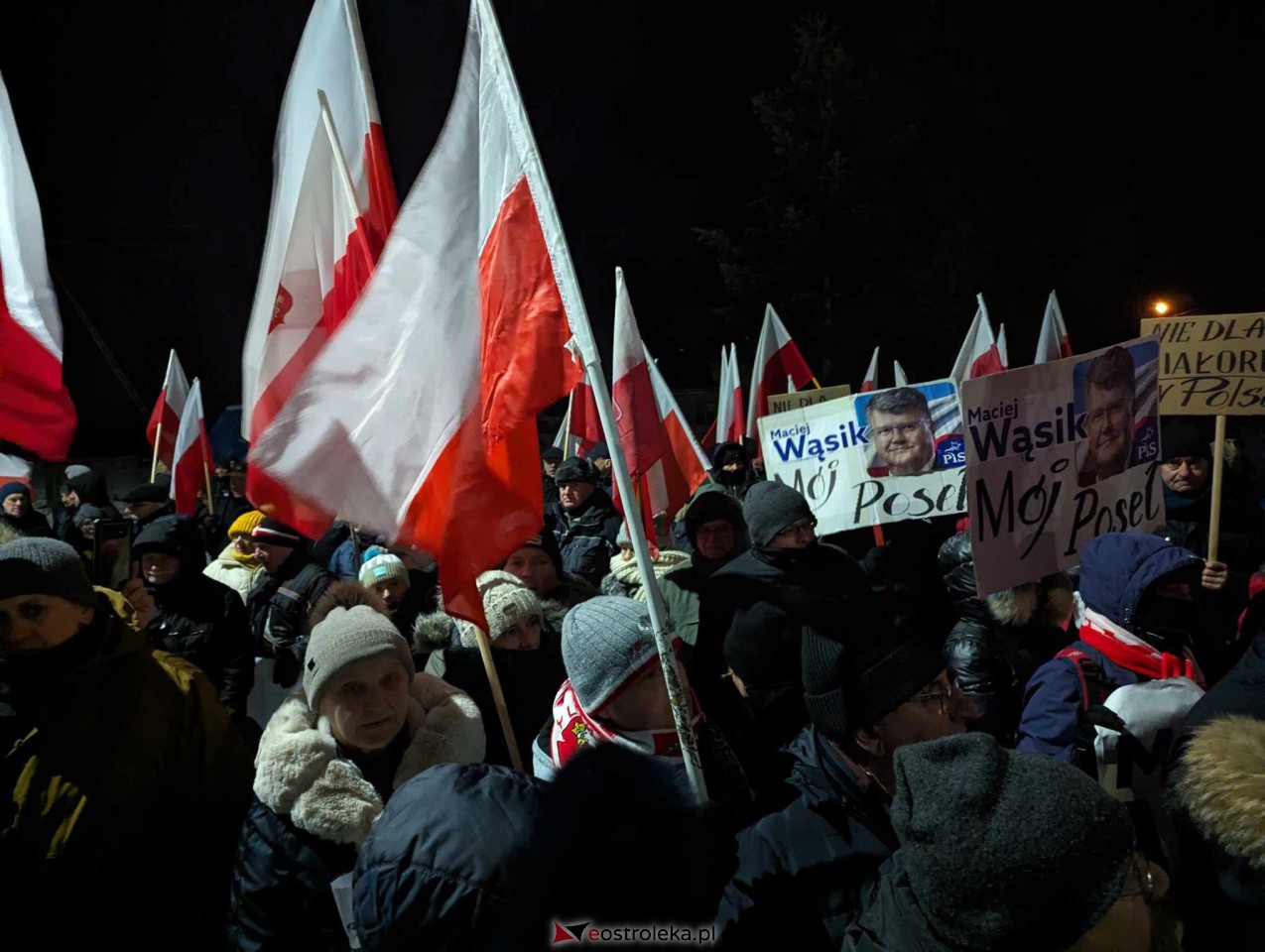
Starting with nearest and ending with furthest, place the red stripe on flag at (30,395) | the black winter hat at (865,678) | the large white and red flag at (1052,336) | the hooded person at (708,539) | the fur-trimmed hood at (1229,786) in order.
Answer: the fur-trimmed hood at (1229,786), the black winter hat at (865,678), the red stripe on flag at (30,395), the hooded person at (708,539), the large white and red flag at (1052,336)

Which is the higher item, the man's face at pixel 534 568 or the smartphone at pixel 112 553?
the smartphone at pixel 112 553

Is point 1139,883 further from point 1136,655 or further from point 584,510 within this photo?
point 584,510

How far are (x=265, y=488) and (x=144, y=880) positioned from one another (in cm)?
110

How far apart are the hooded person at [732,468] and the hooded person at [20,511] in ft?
16.3

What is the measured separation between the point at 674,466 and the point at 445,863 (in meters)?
3.64

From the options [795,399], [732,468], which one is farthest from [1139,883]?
[732,468]

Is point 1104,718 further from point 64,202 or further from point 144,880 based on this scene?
point 64,202

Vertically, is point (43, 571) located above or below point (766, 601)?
above

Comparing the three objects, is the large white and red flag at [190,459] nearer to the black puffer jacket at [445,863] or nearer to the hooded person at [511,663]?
the hooded person at [511,663]

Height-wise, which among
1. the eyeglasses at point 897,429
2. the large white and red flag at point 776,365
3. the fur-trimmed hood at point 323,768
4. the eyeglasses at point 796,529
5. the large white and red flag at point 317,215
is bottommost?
the fur-trimmed hood at point 323,768

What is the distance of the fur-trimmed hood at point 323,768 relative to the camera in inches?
82.9

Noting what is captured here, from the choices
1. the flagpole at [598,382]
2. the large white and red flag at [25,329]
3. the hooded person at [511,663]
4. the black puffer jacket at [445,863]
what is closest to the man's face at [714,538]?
the hooded person at [511,663]

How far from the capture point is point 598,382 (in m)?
2.22

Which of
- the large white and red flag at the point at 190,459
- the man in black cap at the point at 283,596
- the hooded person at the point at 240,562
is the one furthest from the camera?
the large white and red flag at the point at 190,459
